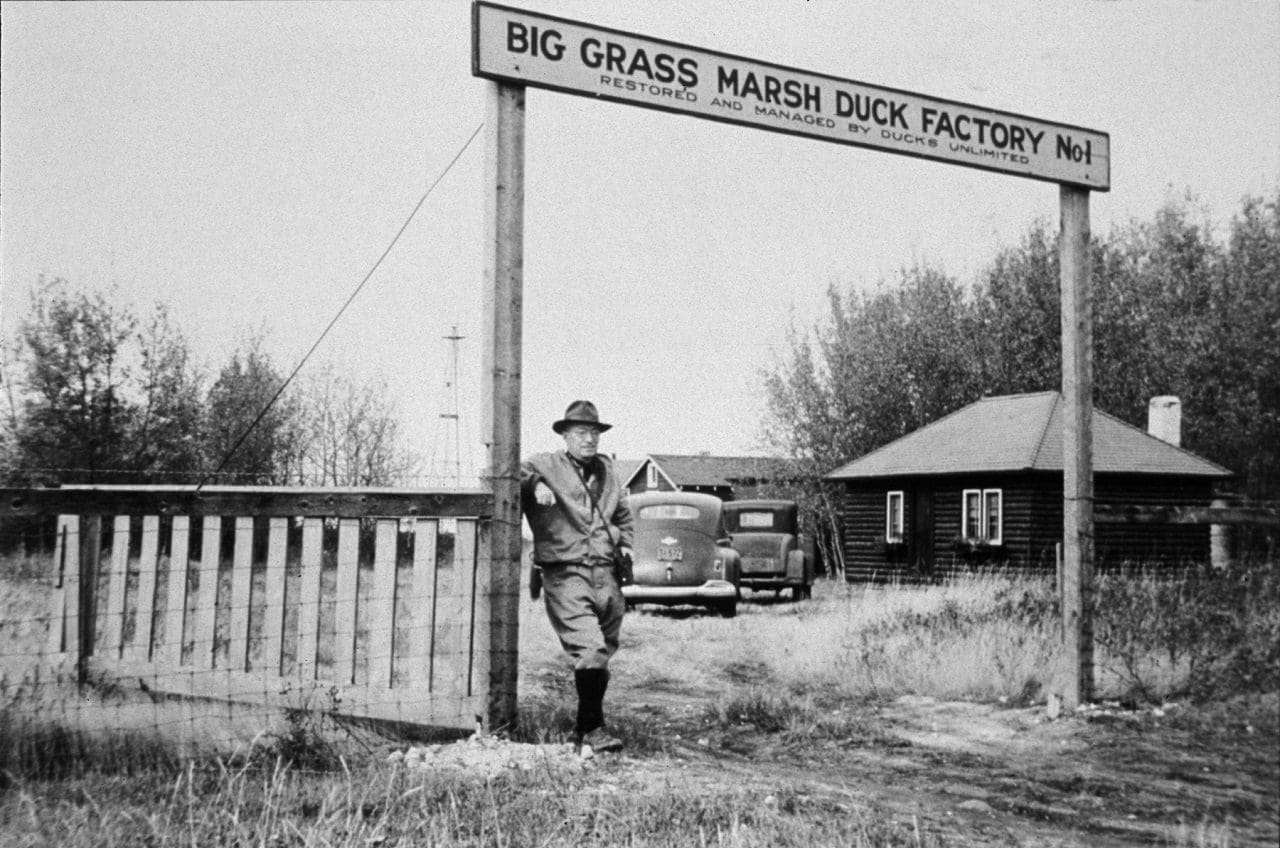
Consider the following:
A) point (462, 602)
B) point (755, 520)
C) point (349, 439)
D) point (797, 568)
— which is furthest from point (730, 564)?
point (462, 602)

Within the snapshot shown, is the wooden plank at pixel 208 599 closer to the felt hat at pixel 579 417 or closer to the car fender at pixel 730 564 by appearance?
the felt hat at pixel 579 417

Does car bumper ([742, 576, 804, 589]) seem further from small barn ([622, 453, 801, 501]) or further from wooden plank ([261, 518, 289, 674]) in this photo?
wooden plank ([261, 518, 289, 674])

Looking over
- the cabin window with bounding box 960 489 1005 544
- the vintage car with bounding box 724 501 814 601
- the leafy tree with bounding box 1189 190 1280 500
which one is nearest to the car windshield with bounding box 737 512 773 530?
the vintage car with bounding box 724 501 814 601

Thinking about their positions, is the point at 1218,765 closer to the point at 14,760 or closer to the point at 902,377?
the point at 14,760

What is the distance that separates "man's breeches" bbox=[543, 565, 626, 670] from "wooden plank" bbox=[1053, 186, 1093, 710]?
10.3ft

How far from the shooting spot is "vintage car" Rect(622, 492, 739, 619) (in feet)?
54.1

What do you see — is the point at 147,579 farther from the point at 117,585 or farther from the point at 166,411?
the point at 166,411

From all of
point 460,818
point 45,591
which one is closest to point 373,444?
point 45,591

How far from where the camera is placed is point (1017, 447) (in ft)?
79.6

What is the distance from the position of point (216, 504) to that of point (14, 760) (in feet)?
4.70

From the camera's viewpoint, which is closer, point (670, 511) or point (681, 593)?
point (681, 593)

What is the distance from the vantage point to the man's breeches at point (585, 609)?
5.91m

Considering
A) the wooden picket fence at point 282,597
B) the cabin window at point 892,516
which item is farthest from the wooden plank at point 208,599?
the cabin window at point 892,516

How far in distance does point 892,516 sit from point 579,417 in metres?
24.3
